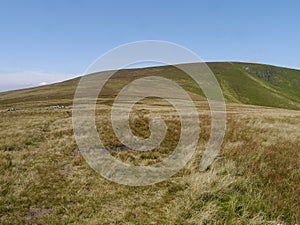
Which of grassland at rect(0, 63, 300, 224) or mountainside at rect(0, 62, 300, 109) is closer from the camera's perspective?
grassland at rect(0, 63, 300, 224)

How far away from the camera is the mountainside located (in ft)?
333

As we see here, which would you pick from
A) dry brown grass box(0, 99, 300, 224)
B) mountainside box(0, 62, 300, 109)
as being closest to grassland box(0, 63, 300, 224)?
dry brown grass box(0, 99, 300, 224)

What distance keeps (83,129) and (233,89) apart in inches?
4628

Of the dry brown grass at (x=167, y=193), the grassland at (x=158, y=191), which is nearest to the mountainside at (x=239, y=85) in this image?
the grassland at (x=158, y=191)

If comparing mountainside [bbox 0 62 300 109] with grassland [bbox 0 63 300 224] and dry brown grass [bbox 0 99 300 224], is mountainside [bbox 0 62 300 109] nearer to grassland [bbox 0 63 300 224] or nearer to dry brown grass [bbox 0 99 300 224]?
grassland [bbox 0 63 300 224]

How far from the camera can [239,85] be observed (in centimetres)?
12788

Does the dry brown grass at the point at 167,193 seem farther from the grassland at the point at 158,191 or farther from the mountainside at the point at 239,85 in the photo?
the mountainside at the point at 239,85

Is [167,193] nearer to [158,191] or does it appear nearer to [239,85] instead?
[158,191]

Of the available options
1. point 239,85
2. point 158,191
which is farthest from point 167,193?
point 239,85

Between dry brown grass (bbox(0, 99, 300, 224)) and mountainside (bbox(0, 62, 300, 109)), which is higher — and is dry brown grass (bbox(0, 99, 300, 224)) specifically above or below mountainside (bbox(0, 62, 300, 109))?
below

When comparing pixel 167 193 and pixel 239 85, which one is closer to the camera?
pixel 167 193

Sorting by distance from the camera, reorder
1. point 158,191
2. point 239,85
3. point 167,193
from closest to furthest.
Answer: point 167,193
point 158,191
point 239,85

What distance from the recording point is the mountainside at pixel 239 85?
10162cm

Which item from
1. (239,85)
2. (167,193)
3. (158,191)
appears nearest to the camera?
(167,193)
